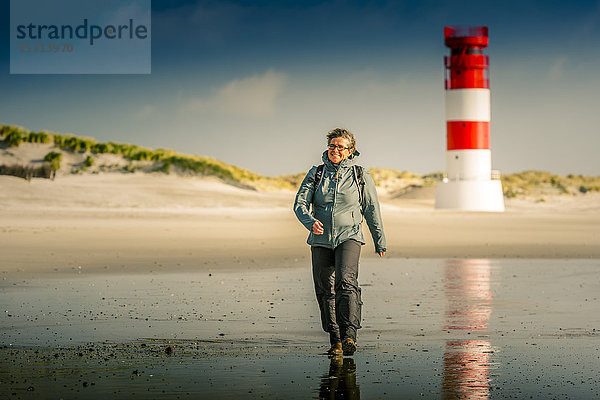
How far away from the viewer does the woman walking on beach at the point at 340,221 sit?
28.2 ft

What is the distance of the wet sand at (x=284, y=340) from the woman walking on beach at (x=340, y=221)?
1.19 ft

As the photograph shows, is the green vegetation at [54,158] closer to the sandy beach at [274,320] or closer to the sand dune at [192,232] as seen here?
the sand dune at [192,232]

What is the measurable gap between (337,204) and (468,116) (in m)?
40.5

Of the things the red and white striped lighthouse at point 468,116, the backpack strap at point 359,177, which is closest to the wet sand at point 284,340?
the backpack strap at point 359,177

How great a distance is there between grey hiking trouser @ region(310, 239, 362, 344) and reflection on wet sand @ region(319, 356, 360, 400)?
1.09 ft

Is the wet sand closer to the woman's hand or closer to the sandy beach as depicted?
the sandy beach

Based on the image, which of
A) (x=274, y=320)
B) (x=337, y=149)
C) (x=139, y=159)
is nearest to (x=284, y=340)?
(x=274, y=320)

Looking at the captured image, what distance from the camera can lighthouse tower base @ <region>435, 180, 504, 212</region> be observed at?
164ft

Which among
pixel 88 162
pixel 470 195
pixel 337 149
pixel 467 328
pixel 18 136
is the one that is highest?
pixel 18 136

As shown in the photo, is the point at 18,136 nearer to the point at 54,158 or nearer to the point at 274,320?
the point at 54,158

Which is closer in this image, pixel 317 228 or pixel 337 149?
pixel 317 228

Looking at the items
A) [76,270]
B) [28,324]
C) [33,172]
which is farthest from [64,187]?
[28,324]

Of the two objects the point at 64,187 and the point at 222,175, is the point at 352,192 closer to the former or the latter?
the point at 64,187

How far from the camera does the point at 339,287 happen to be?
8.62 meters
